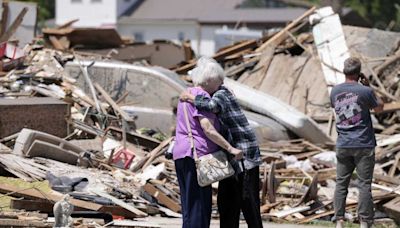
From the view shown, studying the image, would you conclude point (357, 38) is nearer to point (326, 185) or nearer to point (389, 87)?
point (389, 87)

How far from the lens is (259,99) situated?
602 inches

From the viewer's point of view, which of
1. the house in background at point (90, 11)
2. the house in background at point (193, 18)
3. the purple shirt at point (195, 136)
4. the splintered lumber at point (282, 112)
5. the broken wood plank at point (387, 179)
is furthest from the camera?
the house in background at point (90, 11)

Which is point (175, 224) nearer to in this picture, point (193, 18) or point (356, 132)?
point (356, 132)

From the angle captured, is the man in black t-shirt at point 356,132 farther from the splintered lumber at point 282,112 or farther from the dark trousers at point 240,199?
the splintered lumber at point 282,112

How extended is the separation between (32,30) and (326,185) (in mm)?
8239

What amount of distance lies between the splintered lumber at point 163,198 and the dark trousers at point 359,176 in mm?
2081

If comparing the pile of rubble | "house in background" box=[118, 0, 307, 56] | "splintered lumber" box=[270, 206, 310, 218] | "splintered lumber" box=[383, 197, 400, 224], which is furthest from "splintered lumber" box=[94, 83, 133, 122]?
"house in background" box=[118, 0, 307, 56]

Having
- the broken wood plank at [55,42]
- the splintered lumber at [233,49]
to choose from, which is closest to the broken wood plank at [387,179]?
the splintered lumber at [233,49]

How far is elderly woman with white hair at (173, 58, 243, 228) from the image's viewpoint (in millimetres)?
7445

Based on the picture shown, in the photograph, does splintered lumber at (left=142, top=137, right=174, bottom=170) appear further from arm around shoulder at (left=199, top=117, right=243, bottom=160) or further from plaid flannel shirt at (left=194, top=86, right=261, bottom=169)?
arm around shoulder at (left=199, top=117, right=243, bottom=160)

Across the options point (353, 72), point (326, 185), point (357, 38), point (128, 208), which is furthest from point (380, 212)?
point (357, 38)

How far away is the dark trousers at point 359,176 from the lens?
898 cm

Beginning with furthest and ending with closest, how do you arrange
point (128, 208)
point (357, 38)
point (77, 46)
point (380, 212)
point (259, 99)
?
point (77, 46) → point (357, 38) → point (259, 99) → point (380, 212) → point (128, 208)

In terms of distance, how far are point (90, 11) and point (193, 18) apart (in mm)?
7610
